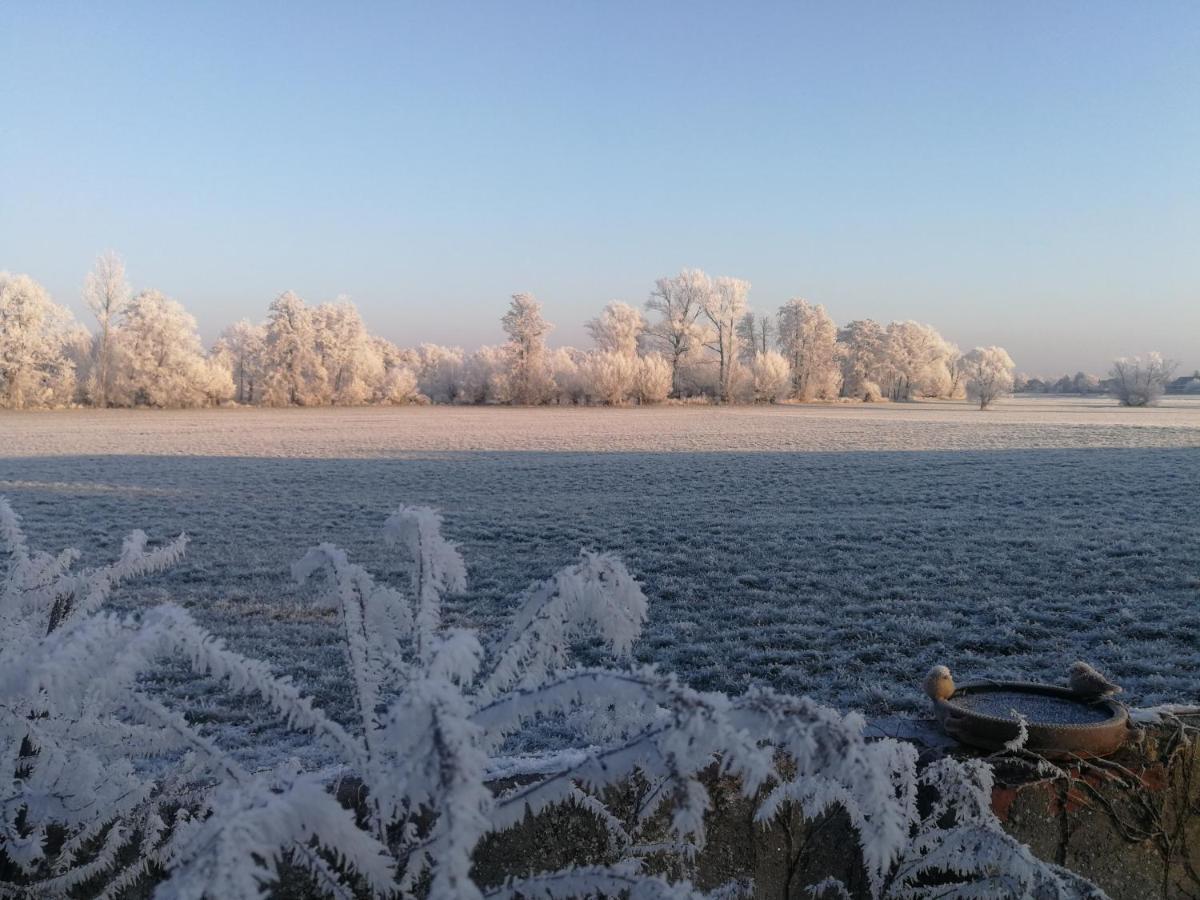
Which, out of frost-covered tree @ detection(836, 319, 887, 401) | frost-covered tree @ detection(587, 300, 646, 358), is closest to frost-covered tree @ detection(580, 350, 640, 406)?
frost-covered tree @ detection(587, 300, 646, 358)

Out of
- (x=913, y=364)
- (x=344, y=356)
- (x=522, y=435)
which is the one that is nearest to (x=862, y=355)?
(x=913, y=364)

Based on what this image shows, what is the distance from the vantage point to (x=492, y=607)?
22.4ft

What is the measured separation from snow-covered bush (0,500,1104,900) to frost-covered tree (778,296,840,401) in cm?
6553

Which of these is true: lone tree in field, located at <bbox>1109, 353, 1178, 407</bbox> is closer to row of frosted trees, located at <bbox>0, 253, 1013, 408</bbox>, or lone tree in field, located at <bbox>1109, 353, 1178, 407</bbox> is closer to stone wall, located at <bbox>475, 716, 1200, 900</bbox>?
row of frosted trees, located at <bbox>0, 253, 1013, 408</bbox>

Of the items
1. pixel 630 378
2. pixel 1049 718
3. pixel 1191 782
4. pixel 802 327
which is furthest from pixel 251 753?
pixel 802 327

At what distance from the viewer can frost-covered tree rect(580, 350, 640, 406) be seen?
176ft

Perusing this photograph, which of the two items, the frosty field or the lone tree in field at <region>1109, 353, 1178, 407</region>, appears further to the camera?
the lone tree in field at <region>1109, 353, 1178, 407</region>

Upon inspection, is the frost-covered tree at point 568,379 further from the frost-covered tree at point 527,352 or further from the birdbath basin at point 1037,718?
the birdbath basin at point 1037,718

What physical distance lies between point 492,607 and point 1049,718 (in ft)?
17.1

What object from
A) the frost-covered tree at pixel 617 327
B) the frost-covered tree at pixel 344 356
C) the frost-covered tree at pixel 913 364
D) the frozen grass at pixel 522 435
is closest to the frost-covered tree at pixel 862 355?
the frost-covered tree at pixel 913 364

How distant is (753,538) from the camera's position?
9.48 meters

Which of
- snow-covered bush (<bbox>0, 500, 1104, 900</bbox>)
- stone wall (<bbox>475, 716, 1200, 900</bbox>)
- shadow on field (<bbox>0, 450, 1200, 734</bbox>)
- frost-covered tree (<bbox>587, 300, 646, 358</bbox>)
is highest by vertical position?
frost-covered tree (<bbox>587, 300, 646, 358</bbox>)

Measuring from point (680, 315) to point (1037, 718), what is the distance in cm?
5954

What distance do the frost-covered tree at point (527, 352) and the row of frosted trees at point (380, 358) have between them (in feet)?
0.30
